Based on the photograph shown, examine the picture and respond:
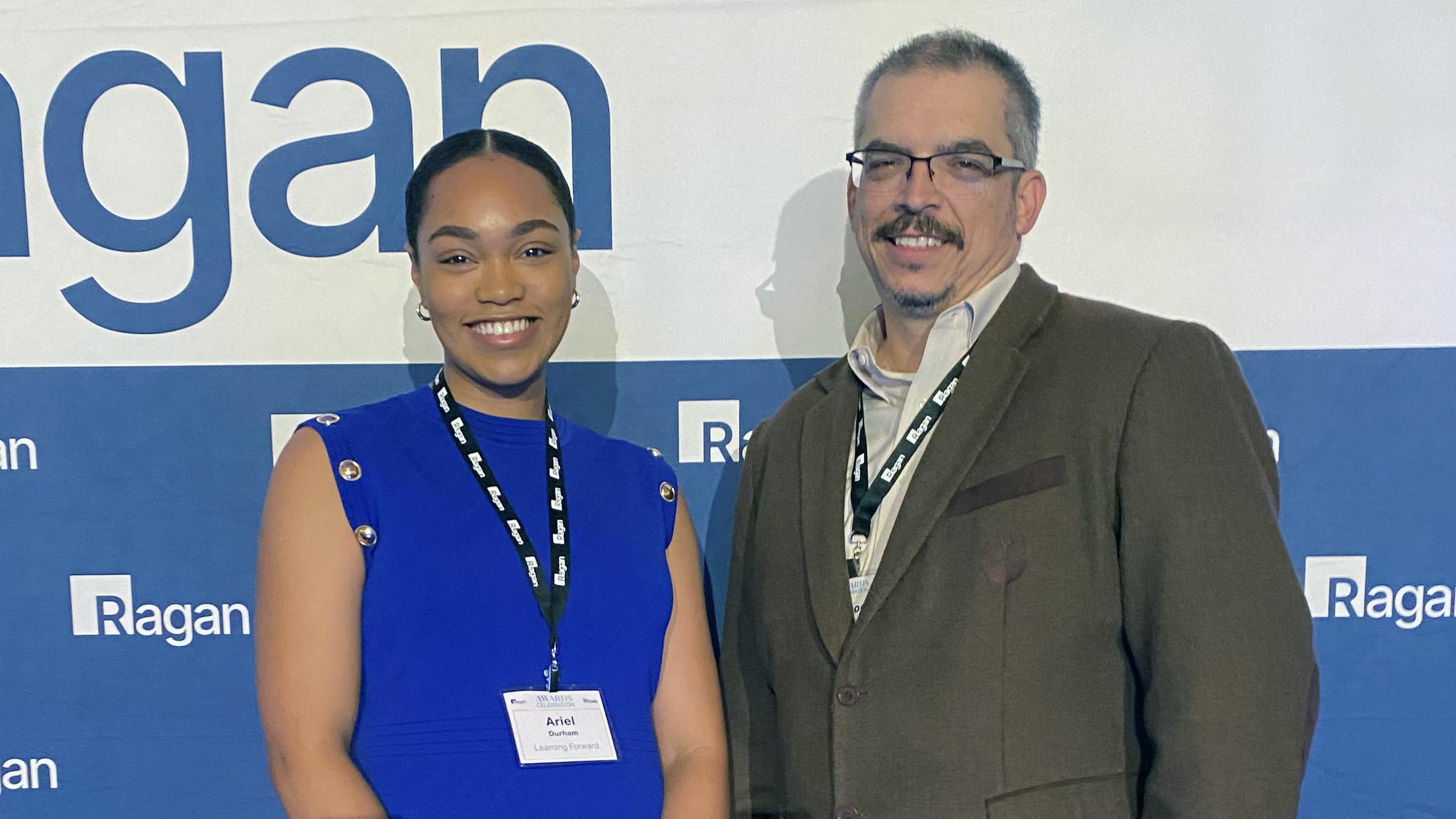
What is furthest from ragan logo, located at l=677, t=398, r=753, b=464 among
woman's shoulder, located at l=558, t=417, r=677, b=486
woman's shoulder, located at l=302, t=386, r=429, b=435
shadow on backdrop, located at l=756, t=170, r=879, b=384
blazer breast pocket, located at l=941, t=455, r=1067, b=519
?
blazer breast pocket, located at l=941, t=455, r=1067, b=519

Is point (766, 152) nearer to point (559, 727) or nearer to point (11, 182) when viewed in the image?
point (559, 727)

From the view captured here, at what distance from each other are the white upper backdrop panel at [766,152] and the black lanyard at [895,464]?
0.75m

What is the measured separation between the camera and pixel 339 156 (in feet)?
7.29

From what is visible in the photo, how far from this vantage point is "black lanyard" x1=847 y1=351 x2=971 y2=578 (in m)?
1.60

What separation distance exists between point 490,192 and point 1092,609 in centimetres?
102

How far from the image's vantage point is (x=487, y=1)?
219cm

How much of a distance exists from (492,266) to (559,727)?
0.65 meters

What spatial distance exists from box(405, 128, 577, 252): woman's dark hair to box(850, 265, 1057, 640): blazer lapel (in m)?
0.63

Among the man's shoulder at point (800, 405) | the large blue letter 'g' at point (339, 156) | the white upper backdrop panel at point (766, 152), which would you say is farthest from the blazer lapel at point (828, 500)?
the large blue letter 'g' at point (339, 156)

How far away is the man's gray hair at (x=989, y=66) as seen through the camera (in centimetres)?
162

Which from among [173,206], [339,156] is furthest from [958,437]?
[173,206]

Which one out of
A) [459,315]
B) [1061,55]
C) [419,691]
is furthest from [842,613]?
[1061,55]

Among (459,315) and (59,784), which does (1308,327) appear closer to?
(459,315)

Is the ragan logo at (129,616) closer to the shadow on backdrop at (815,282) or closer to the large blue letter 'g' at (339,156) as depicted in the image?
the large blue letter 'g' at (339,156)
